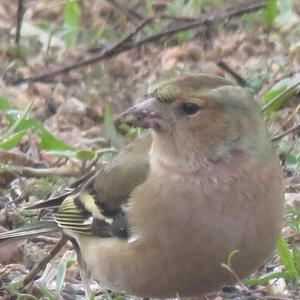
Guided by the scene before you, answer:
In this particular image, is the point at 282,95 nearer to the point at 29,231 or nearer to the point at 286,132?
the point at 286,132

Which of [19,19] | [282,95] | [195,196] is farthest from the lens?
[19,19]

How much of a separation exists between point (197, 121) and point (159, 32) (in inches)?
118

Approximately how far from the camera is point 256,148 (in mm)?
4117

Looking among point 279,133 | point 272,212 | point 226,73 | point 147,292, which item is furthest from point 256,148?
point 226,73

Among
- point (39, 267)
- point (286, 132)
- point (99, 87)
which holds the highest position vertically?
point (286, 132)

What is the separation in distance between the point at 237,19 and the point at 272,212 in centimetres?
356

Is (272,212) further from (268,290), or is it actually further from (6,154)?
(6,154)

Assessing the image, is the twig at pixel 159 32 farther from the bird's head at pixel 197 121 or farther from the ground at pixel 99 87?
the bird's head at pixel 197 121

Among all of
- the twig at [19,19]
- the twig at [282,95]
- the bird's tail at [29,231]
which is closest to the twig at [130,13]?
the twig at [19,19]

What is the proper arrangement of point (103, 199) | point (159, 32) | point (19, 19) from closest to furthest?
point (103, 199), point (159, 32), point (19, 19)

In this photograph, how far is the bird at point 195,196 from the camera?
156 inches

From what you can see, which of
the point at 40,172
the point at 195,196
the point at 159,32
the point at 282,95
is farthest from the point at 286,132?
the point at 159,32

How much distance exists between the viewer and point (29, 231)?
4.66 metres

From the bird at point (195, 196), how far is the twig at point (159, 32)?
2.57m
